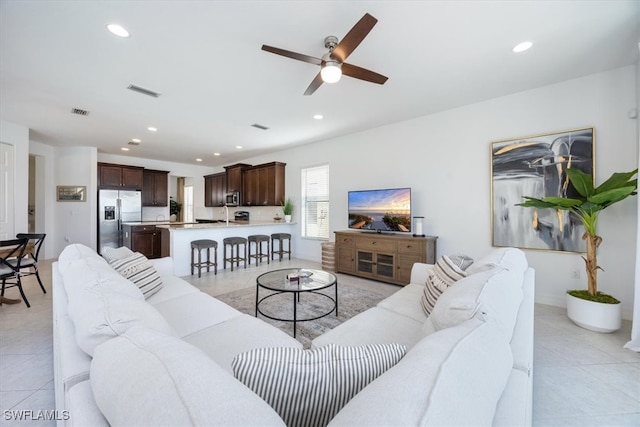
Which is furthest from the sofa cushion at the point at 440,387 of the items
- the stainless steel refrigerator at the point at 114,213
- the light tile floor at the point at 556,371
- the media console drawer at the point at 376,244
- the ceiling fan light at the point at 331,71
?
the stainless steel refrigerator at the point at 114,213

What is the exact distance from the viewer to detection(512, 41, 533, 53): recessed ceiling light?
2365mm

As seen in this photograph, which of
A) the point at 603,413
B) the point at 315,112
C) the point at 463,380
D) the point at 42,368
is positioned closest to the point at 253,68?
the point at 315,112

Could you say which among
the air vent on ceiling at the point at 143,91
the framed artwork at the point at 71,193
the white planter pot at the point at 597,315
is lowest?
the white planter pot at the point at 597,315

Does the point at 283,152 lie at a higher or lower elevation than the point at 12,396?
higher

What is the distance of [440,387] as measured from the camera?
0.56 m

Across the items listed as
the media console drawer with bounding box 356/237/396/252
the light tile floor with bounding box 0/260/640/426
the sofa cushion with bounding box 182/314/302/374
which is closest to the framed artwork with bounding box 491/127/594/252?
the light tile floor with bounding box 0/260/640/426

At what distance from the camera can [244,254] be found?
553 centimetres

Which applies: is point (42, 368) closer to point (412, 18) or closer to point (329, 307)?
point (329, 307)

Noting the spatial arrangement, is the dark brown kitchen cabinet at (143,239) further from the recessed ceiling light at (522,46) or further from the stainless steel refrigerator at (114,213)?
the recessed ceiling light at (522,46)

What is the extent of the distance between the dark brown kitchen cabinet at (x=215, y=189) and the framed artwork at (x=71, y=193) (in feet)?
10.3

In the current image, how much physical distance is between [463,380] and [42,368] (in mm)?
3017

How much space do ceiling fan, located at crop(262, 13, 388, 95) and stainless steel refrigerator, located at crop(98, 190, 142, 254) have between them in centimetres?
655

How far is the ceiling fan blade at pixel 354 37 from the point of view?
1706 millimetres

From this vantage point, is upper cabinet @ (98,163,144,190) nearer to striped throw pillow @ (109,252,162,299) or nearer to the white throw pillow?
the white throw pillow
